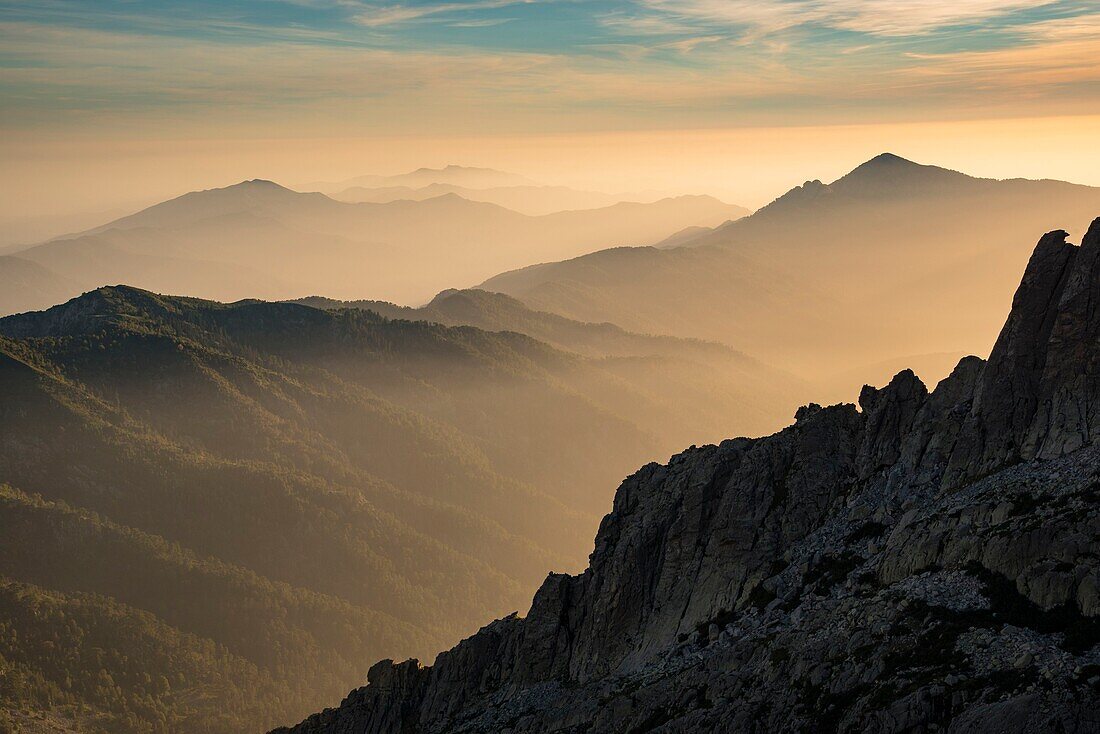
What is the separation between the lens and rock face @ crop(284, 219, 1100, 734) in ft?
191

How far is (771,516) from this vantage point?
96375 millimetres

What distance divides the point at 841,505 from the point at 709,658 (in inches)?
906

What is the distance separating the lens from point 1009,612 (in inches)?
2391

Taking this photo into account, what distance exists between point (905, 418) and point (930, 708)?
145 feet

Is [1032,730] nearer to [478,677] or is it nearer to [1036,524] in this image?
[1036,524]

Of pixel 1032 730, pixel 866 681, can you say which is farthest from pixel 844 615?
pixel 1032 730

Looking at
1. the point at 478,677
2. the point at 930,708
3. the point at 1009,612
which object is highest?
the point at 1009,612

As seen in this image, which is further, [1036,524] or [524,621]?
[524,621]

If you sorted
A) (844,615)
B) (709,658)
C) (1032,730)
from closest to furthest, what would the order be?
1. (1032,730)
2. (844,615)
3. (709,658)

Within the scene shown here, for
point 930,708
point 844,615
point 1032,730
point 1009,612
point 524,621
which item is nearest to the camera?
point 1032,730

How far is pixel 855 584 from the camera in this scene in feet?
250

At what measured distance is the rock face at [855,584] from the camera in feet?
191

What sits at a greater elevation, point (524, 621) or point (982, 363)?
point (982, 363)

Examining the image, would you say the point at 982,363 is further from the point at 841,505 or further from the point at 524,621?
the point at 524,621
